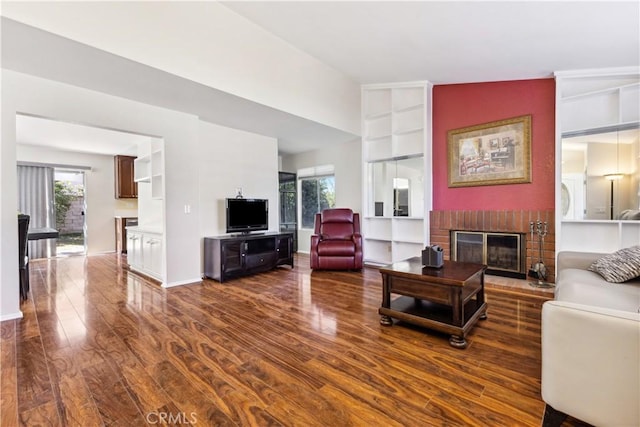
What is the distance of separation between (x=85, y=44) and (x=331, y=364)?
9.78 ft

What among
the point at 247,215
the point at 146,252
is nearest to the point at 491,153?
the point at 247,215

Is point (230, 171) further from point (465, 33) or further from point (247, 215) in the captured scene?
point (465, 33)

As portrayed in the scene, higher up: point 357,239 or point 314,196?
point 314,196

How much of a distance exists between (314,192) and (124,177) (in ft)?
14.7

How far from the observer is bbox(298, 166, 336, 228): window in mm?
6258

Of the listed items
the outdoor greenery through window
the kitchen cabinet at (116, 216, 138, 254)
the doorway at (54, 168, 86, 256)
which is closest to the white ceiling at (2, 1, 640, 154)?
the outdoor greenery through window

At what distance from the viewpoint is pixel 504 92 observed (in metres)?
4.07

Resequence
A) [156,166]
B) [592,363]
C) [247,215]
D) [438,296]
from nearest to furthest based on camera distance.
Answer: [592,363], [438,296], [156,166], [247,215]

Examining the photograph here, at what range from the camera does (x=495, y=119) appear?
4.13 m

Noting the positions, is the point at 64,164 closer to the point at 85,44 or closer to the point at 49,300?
the point at 49,300

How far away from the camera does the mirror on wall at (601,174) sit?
331 cm

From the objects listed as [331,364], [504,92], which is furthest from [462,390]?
[504,92]

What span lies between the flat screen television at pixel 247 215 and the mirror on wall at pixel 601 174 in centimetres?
425

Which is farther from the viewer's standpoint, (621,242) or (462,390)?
(621,242)
